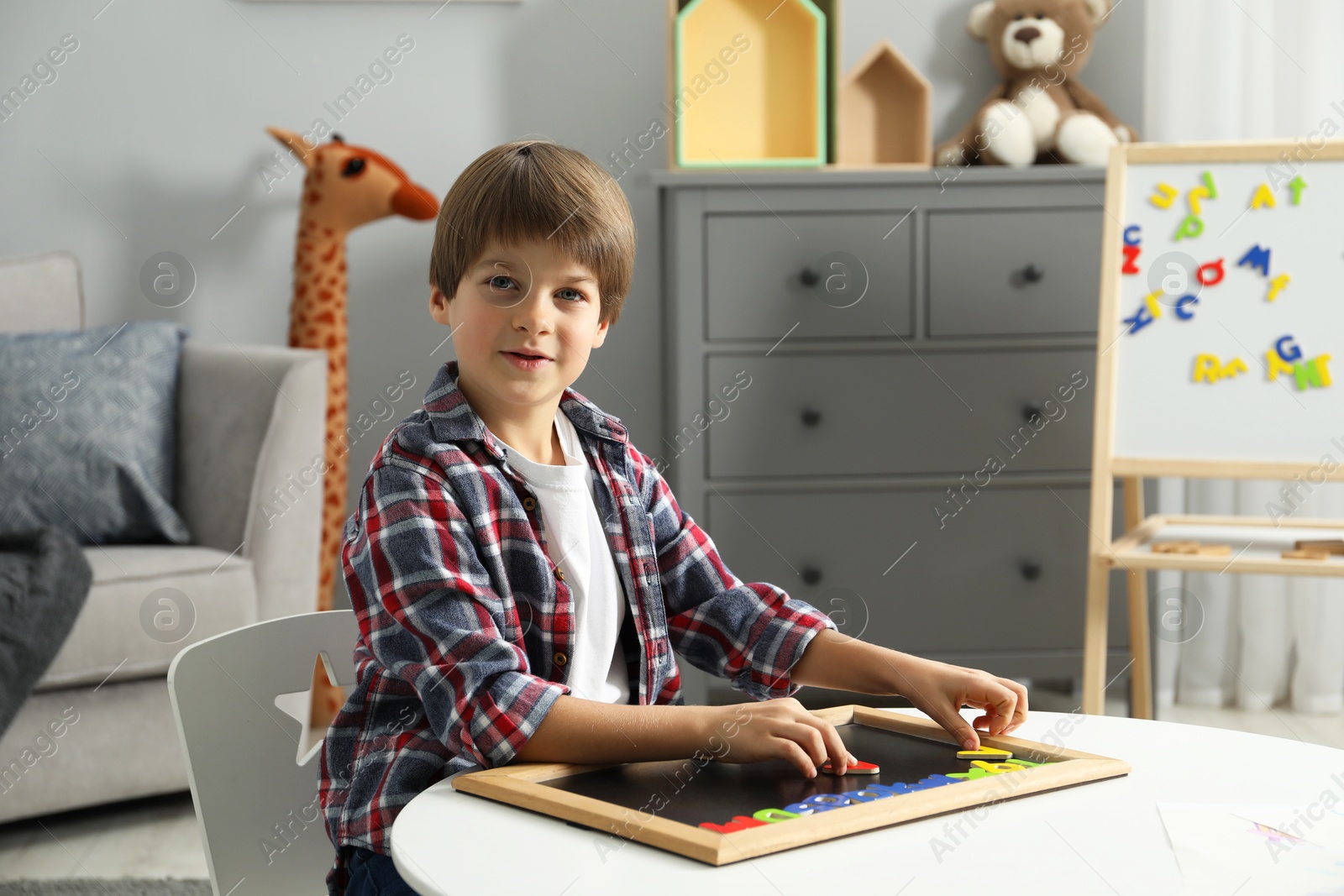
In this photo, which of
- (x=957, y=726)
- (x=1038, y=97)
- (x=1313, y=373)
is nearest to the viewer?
(x=957, y=726)

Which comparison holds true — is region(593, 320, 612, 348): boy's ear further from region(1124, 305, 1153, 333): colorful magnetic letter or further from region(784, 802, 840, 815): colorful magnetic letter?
region(1124, 305, 1153, 333): colorful magnetic letter

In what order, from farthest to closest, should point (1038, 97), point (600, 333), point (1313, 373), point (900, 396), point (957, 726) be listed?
point (1038, 97) < point (900, 396) < point (1313, 373) < point (600, 333) < point (957, 726)

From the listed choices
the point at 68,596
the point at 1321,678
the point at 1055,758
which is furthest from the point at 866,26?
the point at 1055,758

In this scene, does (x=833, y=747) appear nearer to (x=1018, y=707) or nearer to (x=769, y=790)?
(x=769, y=790)

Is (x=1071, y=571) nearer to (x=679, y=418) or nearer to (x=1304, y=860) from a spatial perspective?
(x=679, y=418)

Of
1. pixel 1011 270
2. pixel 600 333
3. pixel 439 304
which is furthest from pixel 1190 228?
pixel 439 304

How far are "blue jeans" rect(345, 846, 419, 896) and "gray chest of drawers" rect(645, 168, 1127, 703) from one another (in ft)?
4.89

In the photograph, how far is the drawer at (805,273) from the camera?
2266mm

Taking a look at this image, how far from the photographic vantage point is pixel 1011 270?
2314 mm

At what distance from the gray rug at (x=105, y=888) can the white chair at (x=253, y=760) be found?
2.59 feet

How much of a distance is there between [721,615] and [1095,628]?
45.7 inches

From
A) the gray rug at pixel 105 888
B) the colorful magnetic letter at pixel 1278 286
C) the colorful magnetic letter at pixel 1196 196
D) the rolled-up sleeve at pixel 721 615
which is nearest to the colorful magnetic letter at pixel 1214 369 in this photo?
the colorful magnetic letter at pixel 1278 286

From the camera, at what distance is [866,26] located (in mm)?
2773

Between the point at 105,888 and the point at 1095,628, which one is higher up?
the point at 1095,628
